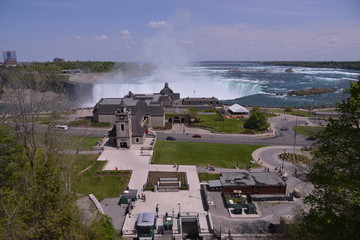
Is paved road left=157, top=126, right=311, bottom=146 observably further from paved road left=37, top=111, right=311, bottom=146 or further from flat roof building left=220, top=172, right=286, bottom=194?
flat roof building left=220, top=172, right=286, bottom=194

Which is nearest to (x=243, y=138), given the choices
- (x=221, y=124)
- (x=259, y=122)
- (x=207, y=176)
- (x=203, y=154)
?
(x=259, y=122)

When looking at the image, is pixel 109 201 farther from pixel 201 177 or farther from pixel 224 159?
pixel 224 159

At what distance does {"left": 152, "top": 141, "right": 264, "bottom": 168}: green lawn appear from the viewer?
42156 millimetres

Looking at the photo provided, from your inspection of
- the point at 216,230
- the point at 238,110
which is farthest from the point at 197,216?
the point at 238,110

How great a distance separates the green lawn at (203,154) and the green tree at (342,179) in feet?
88.1

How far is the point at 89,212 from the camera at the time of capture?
2778cm

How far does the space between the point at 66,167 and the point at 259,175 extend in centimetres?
2503

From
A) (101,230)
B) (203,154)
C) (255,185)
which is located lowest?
(203,154)

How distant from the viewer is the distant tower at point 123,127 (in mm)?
47406

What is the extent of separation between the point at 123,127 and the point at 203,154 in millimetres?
16236

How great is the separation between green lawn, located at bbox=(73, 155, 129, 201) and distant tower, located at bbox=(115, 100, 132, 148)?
933 cm

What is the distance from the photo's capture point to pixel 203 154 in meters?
45.6

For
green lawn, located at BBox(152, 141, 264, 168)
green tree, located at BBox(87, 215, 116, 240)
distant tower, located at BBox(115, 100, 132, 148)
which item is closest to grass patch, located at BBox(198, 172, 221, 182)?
green lawn, located at BBox(152, 141, 264, 168)

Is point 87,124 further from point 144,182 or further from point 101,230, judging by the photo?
point 101,230
